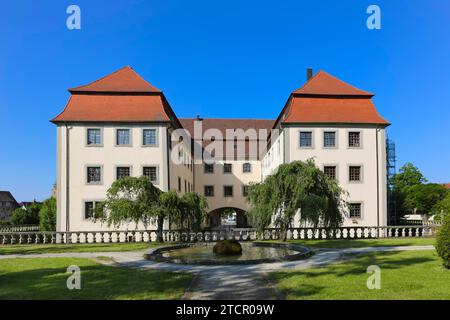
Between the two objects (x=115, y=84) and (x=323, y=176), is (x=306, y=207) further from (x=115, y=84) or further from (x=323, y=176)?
(x=115, y=84)

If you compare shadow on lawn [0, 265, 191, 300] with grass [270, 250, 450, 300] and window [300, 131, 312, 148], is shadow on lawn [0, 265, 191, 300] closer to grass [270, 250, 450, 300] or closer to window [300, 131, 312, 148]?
grass [270, 250, 450, 300]

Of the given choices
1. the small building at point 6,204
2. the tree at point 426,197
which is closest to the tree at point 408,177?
the tree at point 426,197

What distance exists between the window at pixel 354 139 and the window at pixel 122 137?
51.4 feet

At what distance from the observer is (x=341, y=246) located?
15.6 metres

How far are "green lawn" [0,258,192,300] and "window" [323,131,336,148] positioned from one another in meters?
18.6

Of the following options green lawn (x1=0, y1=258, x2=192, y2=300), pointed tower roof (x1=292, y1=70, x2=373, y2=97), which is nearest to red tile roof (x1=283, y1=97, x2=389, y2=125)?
pointed tower roof (x1=292, y1=70, x2=373, y2=97)

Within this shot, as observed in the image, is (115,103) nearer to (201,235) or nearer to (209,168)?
(201,235)

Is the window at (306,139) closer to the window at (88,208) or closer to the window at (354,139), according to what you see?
the window at (354,139)

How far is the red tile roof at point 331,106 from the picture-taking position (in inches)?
991

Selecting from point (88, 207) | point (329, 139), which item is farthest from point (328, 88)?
point (88, 207)

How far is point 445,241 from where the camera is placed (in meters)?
8.75
